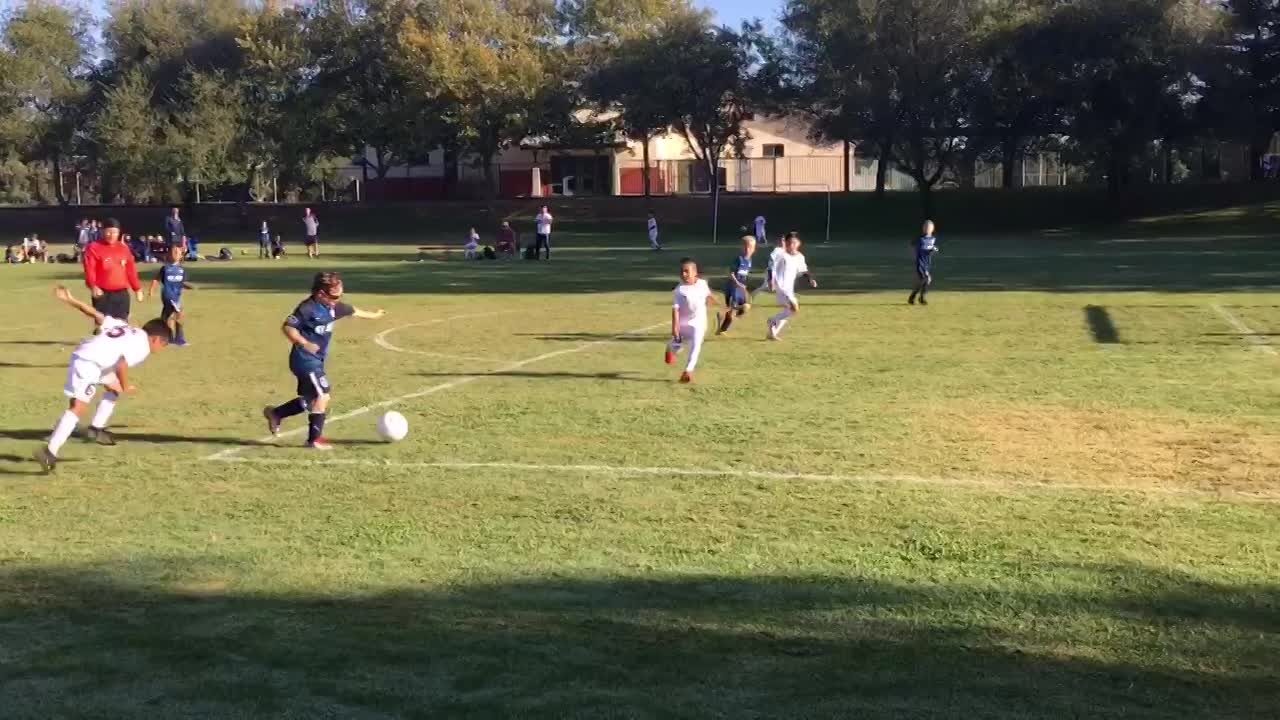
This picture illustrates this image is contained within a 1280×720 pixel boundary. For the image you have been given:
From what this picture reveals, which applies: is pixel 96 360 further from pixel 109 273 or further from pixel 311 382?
pixel 109 273

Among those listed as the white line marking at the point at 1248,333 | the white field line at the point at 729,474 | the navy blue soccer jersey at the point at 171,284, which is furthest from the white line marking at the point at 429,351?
the white line marking at the point at 1248,333

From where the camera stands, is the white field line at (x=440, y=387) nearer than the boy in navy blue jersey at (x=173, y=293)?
Yes

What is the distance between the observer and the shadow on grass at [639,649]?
5750 mm

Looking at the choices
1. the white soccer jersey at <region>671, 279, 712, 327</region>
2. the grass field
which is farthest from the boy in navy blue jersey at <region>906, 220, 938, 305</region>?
the white soccer jersey at <region>671, 279, 712, 327</region>

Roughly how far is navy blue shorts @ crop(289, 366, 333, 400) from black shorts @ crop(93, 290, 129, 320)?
736cm

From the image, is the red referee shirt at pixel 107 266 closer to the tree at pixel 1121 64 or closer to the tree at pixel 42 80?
the tree at pixel 1121 64

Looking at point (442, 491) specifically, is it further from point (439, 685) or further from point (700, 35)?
point (700, 35)

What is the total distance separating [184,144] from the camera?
70.4 m

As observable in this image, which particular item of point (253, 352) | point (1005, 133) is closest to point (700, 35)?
point (1005, 133)

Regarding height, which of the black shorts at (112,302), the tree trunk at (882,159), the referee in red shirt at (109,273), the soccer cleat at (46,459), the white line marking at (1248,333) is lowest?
the white line marking at (1248,333)

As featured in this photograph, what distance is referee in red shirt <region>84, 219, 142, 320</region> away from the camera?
17.4m

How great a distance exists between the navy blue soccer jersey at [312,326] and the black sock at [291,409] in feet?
1.27

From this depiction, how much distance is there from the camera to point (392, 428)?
11.7 metres

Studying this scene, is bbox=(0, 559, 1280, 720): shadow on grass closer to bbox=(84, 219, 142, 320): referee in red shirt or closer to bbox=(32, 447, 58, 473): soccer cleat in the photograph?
bbox=(32, 447, 58, 473): soccer cleat
